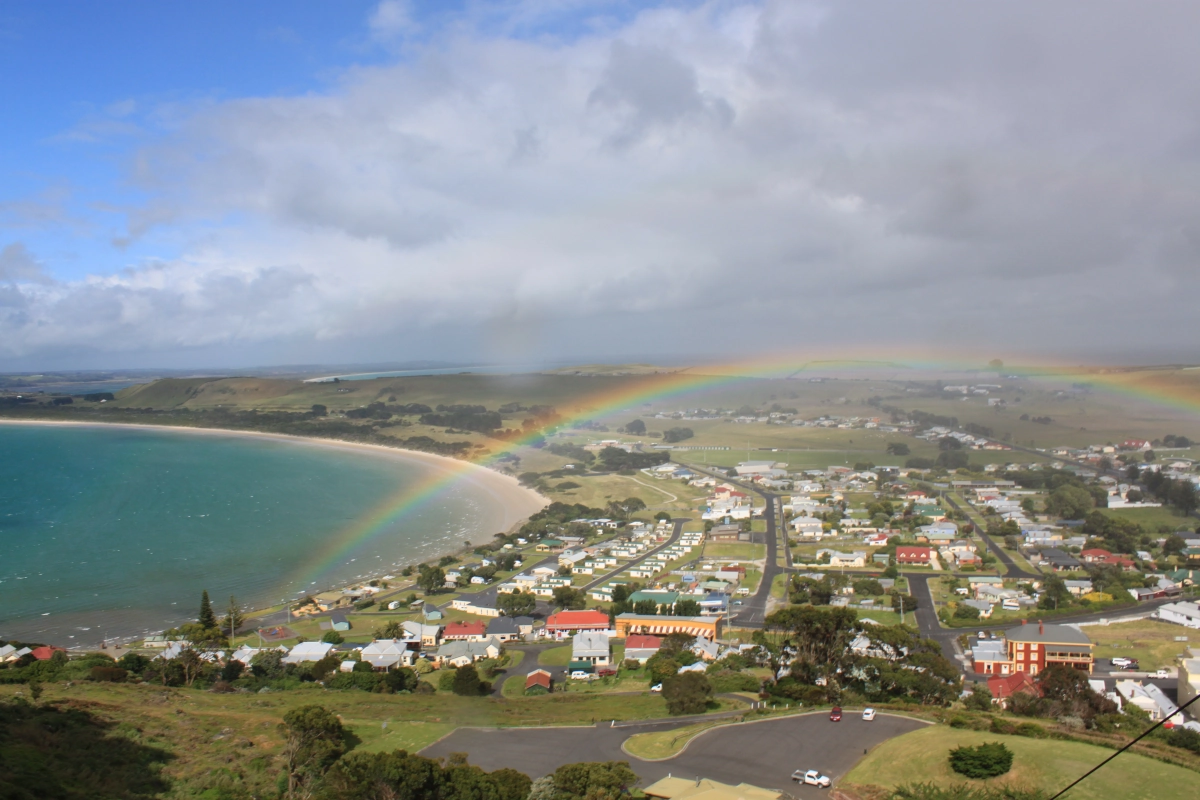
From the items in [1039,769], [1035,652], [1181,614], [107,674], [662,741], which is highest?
[1039,769]

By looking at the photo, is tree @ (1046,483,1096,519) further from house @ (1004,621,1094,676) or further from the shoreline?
the shoreline

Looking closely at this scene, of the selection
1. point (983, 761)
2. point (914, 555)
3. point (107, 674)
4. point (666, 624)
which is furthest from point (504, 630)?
point (914, 555)

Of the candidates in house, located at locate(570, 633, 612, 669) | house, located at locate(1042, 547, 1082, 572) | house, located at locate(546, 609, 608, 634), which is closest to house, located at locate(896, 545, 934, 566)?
house, located at locate(1042, 547, 1082, 572)

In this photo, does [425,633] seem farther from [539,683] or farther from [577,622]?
[539,683]

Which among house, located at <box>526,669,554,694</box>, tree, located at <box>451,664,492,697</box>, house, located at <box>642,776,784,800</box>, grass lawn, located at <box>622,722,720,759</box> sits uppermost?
house, located at <box>642,776,784,800</box>

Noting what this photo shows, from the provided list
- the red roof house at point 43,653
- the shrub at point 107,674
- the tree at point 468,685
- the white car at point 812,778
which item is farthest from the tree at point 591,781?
the red roof house at point 43,653

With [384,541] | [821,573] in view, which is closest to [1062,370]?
[821,573]
